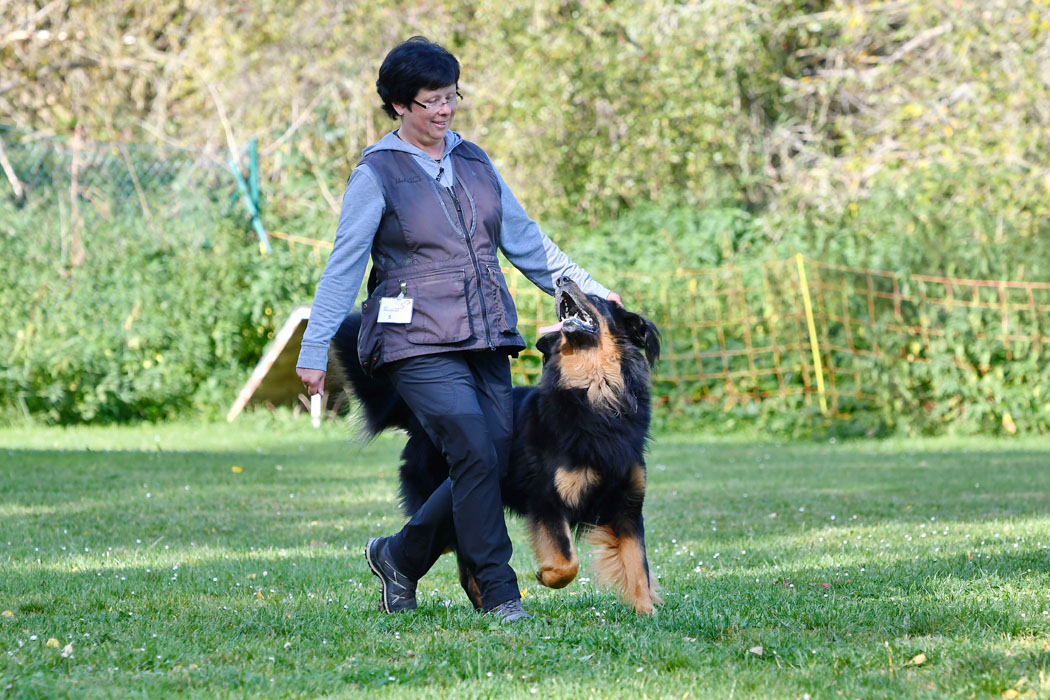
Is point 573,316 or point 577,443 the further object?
point 573,316

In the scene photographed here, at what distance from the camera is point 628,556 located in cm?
452

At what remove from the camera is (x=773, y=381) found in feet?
45.2

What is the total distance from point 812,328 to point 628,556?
941cm

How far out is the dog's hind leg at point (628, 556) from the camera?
449 cm

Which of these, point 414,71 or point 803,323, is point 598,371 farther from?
point 803,323

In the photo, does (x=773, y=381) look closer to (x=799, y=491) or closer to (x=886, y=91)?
(x=799, y=491)

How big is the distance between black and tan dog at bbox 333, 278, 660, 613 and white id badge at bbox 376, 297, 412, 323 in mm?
548

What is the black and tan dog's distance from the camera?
4.42 metres

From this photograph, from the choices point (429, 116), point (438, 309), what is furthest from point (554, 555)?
point (429, 116)

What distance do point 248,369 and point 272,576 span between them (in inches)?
356

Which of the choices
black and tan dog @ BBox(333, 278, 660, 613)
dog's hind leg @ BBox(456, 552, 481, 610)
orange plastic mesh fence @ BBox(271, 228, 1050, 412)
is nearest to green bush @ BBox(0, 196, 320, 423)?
orange plastic mesh fence @ BBox(271, 228, 1050, 412)

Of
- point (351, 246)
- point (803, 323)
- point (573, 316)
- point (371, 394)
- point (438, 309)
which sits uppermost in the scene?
point (351, 246)

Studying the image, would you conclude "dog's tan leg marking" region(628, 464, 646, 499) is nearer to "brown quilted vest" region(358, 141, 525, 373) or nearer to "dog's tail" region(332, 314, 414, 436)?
"brown quilted vest" region(358, 141, 525, 373)

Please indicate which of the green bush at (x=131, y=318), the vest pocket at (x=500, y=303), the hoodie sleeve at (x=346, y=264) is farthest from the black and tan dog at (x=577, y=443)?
the green bush at (x=131, y=318)
